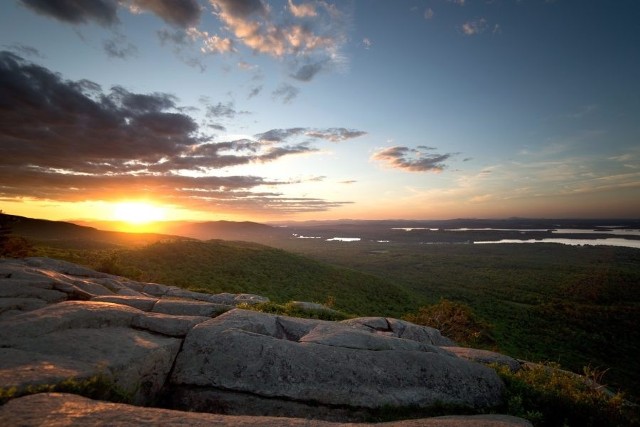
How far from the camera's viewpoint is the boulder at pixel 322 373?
7816mm

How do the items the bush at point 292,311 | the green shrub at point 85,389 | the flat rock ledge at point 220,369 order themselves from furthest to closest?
the bush at point 292,311 < the flat rock ledge at point 220,369 < the green shrub at point 85,389

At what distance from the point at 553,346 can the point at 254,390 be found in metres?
68.5

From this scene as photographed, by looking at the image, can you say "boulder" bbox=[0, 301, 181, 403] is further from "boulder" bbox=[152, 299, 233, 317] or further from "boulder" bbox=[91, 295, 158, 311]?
"boulder" bbox=[152, 299, 233, 317]

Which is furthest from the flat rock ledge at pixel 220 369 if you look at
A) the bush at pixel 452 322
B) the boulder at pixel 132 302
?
the bush at pixel 452 322

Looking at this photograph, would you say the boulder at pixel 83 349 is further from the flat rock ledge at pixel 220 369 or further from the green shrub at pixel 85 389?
the green shrub at pixel 85 389

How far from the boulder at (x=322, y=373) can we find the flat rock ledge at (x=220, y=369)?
0.10 ft

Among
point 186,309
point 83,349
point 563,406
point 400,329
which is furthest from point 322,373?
point 400,329

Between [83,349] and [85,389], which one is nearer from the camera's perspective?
[85,389]

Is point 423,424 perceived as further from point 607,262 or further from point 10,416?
point 607,262

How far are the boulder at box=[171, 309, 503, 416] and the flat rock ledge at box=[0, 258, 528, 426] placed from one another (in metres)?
0.03

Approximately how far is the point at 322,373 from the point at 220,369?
2846 millimetres

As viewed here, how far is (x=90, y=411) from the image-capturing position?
15.8 ft

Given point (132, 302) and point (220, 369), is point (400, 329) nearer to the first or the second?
point (220, 369)

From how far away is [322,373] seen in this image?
27.5 ft
